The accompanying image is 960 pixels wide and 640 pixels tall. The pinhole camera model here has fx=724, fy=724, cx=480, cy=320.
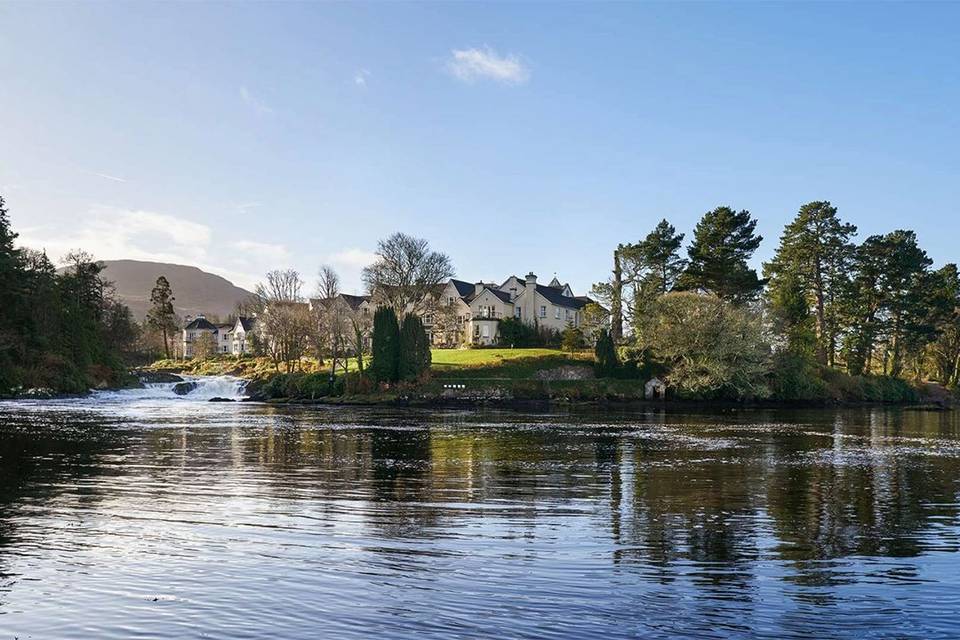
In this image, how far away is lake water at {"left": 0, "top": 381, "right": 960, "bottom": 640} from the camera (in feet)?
29.4

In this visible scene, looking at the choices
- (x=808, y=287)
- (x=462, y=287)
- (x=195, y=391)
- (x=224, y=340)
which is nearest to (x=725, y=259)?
(x=808, y=287)

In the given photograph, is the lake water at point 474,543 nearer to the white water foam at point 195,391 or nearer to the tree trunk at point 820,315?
the white water foam at point 195,391

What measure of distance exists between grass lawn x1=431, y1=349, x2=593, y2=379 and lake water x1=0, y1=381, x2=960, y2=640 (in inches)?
1867

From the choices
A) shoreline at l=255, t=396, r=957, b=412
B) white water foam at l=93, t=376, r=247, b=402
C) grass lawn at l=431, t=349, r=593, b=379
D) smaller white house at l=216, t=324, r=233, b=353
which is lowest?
shoreline at l=255, t=396, r=957, b=412

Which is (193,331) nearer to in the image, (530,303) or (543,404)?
(530,303)

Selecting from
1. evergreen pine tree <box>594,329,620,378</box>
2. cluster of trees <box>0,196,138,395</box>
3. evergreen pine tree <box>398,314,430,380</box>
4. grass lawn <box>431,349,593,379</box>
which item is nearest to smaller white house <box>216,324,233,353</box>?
cluster of trees <box>0,196,138,395</box>

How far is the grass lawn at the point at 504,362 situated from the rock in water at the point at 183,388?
26.7 m

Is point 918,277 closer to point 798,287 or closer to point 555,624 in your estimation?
point 798,287

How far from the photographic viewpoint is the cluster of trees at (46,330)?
67188 mm

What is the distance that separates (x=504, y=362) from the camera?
260ft

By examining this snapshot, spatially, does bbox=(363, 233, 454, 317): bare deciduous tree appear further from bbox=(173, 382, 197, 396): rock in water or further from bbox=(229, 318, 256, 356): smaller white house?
bbox=(229, 318, 256, 356): smaller white house

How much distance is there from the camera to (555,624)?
8.70m

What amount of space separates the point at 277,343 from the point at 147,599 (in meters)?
83.4

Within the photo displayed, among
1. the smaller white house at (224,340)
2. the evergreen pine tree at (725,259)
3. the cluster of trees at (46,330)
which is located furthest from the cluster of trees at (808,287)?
the smaller white house at (224,340)
